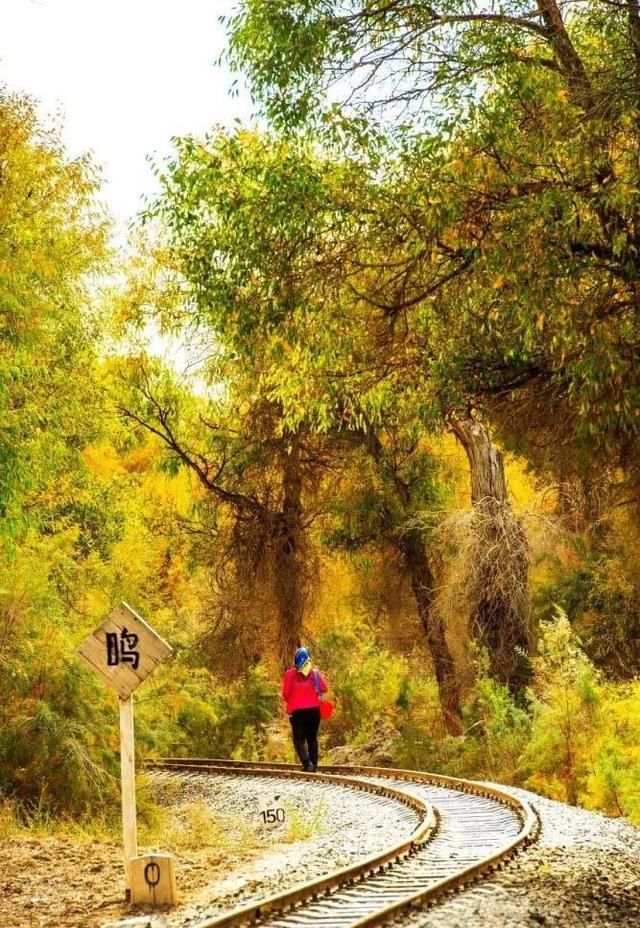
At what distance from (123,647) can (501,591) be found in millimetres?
15934

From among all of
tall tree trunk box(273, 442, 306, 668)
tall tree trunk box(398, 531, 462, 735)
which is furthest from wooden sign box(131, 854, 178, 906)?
tall tree trunk box(273, 442, 306, 668)

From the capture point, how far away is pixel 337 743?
31141mm

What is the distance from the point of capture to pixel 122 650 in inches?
409

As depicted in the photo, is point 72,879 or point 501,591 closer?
point 72,879

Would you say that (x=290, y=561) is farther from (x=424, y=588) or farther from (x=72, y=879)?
(x=72, y=879)

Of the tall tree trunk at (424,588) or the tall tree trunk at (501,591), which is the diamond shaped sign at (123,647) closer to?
the tall tree trunk at (501,591)

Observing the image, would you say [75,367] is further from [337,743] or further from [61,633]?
[337,743]

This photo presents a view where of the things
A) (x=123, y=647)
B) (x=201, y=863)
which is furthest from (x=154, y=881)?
(x=201, y=863)

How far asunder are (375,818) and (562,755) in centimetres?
485

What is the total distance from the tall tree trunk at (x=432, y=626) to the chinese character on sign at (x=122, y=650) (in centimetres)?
1806

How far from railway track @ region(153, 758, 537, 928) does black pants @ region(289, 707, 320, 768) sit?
7.03ft

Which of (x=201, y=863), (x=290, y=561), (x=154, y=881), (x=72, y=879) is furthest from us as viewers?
(x=290, y=561)

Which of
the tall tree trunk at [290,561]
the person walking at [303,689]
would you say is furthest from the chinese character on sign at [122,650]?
the tall tree trunk at [290,561]

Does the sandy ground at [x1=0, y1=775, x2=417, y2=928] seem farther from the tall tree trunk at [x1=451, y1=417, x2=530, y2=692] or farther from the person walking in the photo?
the tall tree trunk at [x1=451, y1=417, x2=530, y2=692]
